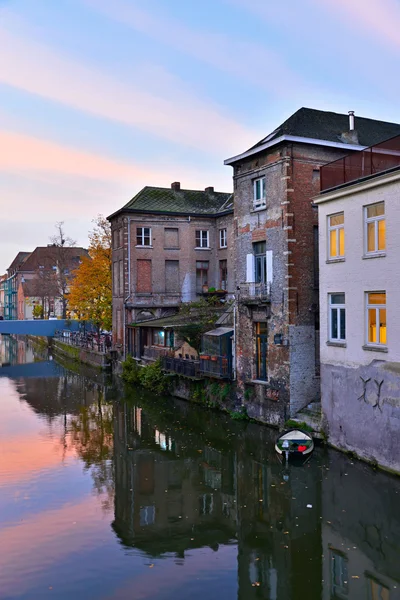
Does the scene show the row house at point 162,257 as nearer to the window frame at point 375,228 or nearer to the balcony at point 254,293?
the balcony at point 254,293

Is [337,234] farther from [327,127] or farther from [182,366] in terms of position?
[182,366]

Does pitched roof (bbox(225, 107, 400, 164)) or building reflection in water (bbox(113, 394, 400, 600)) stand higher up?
pitched roof (bbox(225, 107, 400, 164))

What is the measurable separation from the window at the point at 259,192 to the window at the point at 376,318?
790 cm

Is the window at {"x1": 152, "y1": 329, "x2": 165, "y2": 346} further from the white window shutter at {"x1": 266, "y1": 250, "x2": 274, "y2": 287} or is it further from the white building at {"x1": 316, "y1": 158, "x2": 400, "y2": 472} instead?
the white building at {"x1": 316, "y1": 158, "x2": 400, "y2": 472}

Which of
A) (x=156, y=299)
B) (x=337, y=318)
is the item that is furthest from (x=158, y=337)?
(x=337, y=318)

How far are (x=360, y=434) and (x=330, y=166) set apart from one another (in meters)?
9.05

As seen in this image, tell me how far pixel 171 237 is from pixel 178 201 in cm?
323

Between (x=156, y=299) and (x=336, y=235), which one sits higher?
(x=336, y=235)

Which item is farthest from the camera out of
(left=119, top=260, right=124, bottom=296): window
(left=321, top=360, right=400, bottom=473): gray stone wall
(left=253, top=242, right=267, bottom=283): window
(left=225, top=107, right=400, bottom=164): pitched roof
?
(left=119, top=260, right=124, bottom=296): window

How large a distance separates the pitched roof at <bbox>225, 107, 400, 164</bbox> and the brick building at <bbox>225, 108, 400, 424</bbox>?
0.20 feet

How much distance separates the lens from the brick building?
864 inches

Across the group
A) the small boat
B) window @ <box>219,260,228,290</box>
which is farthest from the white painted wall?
window @ <box>219,260,228,290</box>

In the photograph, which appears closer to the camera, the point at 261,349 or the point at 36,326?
the point at 261,349

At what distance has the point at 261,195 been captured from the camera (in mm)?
23641
